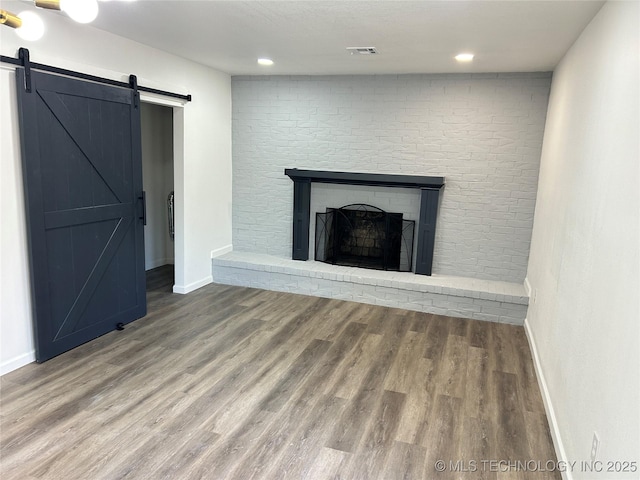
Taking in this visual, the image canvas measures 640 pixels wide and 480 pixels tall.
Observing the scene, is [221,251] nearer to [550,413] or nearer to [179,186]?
[179,186]

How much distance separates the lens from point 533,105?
4375mm

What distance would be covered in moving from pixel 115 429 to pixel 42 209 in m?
1.60

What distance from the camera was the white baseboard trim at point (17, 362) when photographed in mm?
2975

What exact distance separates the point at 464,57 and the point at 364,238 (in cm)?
222

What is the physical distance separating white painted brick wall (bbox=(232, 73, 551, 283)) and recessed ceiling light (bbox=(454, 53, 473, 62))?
0.66 m

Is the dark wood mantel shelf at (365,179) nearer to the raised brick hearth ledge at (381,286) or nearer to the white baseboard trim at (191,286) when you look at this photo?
the raised brick hearth ledge at (381,286)

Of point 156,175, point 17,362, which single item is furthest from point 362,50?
point 17,362

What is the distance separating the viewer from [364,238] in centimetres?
521

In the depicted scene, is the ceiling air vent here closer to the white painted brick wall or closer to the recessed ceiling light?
the recessed ceiling light

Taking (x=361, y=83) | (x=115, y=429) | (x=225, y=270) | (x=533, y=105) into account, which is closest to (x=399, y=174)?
(x=361, y=83)

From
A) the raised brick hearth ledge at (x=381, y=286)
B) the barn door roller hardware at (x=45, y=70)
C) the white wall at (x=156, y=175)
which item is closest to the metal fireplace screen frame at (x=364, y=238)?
the raised brick hearth ledge at (x=381, y=286)

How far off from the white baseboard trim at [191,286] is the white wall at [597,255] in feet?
11.5

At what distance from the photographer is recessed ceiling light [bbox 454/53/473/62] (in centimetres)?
371

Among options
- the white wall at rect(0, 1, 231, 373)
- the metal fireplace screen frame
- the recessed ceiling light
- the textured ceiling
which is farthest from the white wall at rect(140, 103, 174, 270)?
the recessed ceiling light
